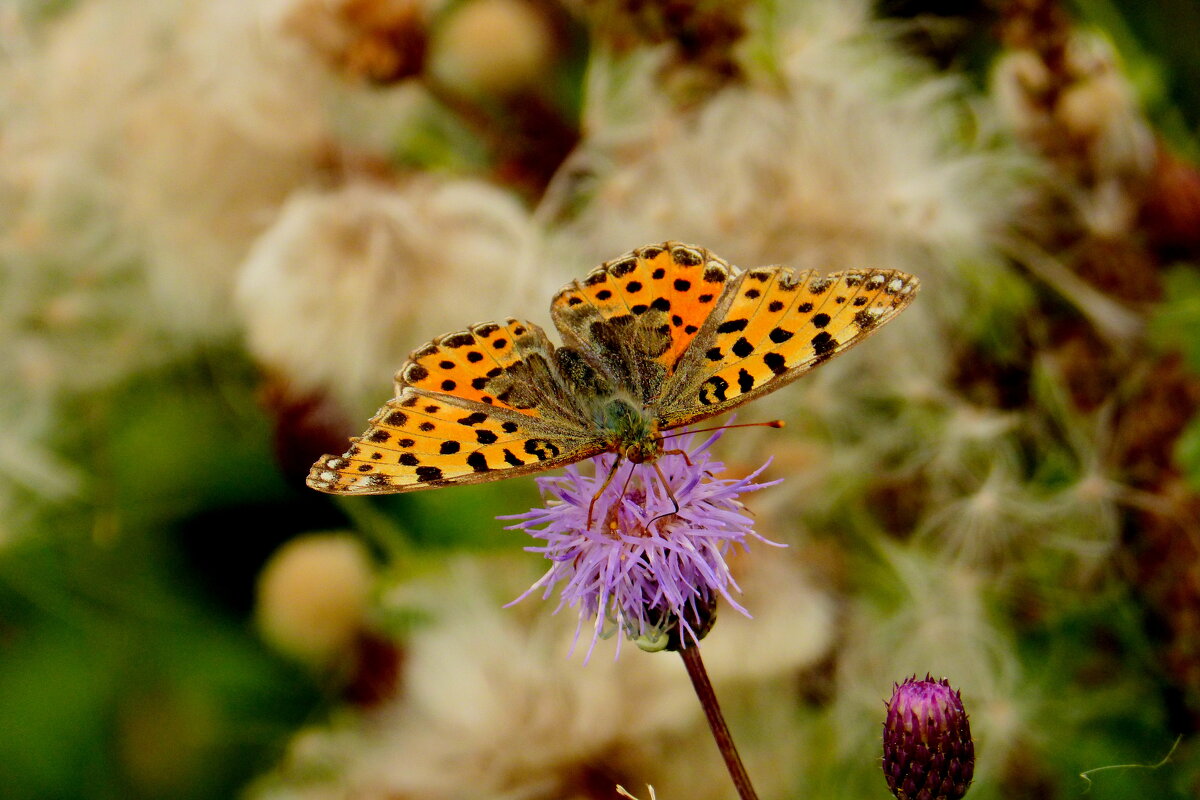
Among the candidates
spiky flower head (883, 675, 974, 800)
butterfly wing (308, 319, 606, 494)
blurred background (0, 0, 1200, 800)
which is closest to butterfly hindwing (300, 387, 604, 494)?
butterfly wing (308, 319, 606, 494)

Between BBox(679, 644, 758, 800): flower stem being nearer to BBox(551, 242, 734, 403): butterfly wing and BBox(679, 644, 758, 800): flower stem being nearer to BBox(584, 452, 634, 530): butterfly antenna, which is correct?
BBox(584, 452, 634, 530): butterfly antenna

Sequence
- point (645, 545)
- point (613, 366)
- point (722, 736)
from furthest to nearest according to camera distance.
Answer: point (613, 366), point (645, 545), point (722, 736)

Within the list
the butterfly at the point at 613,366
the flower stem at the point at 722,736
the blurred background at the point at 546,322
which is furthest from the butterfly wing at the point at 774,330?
the blurred background at the point at 546,322

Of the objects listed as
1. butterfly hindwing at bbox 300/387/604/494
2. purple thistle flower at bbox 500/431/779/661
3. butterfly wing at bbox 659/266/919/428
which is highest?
butterfly wing at bbox 659/266/919/428

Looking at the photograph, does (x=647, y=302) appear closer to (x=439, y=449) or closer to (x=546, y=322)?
(x=439, y=449)

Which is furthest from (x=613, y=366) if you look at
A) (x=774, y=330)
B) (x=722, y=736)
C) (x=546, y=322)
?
(x=546, y=322)
